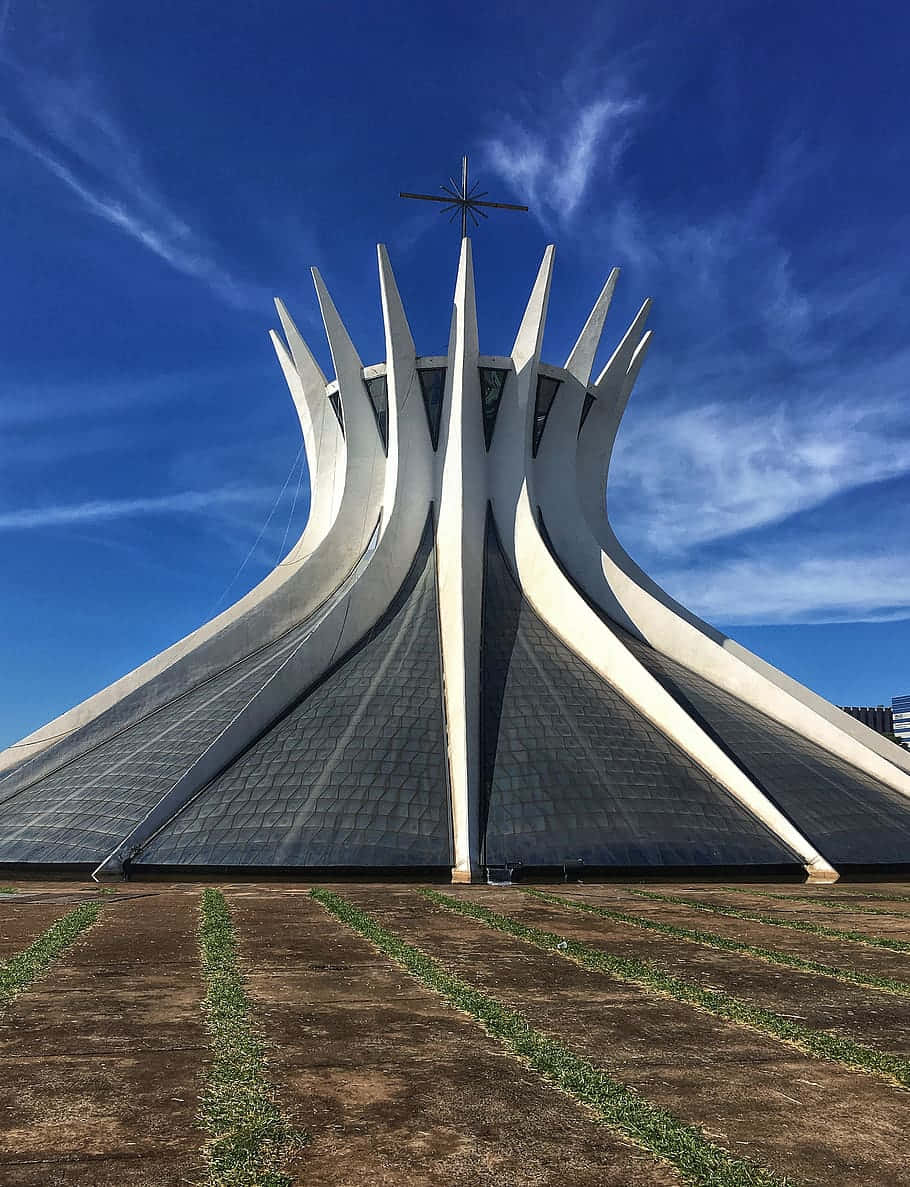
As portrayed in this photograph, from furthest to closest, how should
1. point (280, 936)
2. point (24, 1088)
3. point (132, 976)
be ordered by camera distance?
1. point (280, 936)
2. point (132, 976)
3. point (24, 1088)

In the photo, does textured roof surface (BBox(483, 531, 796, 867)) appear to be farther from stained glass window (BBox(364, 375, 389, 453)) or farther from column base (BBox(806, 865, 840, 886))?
stained glass window (BBox(364, 375, 389, 453))

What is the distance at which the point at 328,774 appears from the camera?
17.6 m

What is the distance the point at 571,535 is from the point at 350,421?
8.26 meters

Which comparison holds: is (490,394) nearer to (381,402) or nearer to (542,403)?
(542,403)

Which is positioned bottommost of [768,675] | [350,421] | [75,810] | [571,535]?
[75,810]

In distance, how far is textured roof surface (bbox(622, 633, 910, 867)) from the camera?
17.4m

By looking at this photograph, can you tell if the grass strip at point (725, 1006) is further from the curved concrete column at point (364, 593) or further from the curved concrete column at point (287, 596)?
the curved concrete column at point (287, 596)

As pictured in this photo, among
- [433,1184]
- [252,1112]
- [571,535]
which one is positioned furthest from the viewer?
[571,535]

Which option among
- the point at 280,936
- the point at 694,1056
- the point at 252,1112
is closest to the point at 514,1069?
the point at 694,1056

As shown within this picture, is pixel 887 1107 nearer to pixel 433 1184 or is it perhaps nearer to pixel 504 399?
pixel 433 1184

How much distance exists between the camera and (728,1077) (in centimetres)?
458

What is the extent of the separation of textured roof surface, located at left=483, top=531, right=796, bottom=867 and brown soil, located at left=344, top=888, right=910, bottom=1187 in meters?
9.08

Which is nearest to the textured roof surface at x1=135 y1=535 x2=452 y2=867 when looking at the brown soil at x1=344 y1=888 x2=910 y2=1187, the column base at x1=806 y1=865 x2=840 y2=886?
the column base at x1=806 y1=865 x2=840 y2=886

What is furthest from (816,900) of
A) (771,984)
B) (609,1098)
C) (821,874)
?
(609,1098)
